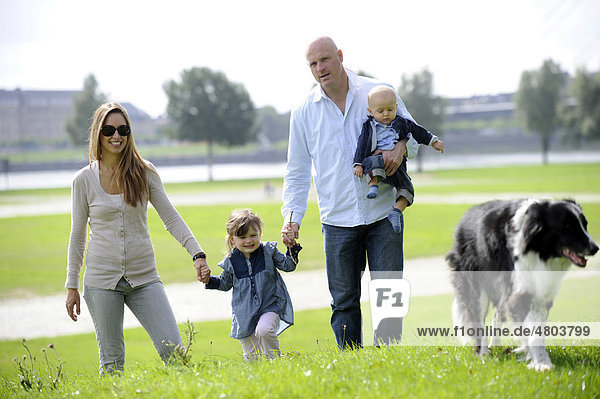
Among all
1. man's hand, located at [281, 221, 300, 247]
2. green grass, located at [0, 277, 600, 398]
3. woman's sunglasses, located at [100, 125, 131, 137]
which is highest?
woman's sunglasses, located at [100, 125, 131, 137]

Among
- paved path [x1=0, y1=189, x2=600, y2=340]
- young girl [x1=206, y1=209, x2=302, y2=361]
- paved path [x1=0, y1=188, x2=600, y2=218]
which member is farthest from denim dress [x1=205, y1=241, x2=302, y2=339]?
Answer: paved path [x1=0, y1=188, x2=600, y2=218]

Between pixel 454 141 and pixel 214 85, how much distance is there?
2082 inches

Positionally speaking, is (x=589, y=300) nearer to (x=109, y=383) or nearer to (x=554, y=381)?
(x=554, y=381)

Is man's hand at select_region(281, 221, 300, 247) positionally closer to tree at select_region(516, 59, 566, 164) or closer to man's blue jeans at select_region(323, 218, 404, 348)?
man's blue jeans at select_region(323, 218, 404, 348)

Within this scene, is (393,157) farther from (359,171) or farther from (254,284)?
(254,284)

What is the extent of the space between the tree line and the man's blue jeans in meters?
87.4

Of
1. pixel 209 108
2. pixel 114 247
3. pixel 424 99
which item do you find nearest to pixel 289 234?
pixel 114 247

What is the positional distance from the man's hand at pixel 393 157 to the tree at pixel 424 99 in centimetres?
8088

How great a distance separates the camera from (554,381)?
152 inches

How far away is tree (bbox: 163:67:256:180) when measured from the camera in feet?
312

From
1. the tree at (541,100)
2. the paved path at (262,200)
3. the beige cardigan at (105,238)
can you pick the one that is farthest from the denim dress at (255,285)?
the tree at (541,100)

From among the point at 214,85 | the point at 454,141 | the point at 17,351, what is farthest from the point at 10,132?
the point at 17,351

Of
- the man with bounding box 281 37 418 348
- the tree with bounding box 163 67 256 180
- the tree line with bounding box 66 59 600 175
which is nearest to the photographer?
the man with bounding box 281 37 418 348

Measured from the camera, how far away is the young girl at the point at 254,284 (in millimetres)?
5066
